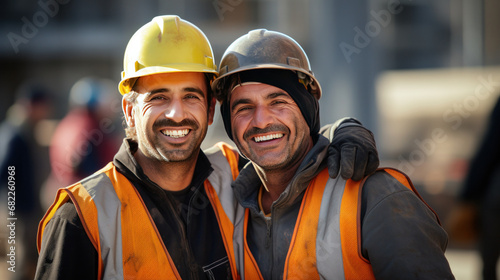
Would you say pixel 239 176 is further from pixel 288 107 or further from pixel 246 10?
pixel 246 10

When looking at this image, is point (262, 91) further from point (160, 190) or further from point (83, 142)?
point (83, 142)

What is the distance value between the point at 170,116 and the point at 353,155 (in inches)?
44.6

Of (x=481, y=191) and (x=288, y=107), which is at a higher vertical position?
(x=288, y=107)

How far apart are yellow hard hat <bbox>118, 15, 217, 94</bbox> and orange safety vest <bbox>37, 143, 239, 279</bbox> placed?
0.70 metres

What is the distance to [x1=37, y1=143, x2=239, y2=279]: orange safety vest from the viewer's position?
108 inches

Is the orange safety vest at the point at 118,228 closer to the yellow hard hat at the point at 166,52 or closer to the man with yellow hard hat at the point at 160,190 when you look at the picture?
the man with yellow hard hat at the point at 160,190

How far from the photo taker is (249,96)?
3127 millimetres

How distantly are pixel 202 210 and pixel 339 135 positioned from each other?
980mm

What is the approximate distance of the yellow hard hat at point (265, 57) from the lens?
3.11m

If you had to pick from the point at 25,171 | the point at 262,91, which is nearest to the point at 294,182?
the point at 262,91

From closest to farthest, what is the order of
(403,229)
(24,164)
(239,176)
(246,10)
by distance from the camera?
(403,229) → (239,176) → (24,164) → (246,10)

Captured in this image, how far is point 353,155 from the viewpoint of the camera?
2.77 metres

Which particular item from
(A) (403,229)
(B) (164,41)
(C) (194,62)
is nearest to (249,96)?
(C) (194,62)

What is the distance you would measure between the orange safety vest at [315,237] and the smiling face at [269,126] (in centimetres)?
27
